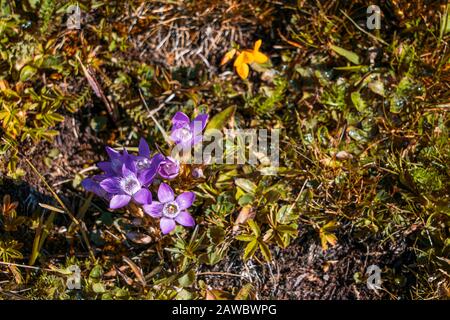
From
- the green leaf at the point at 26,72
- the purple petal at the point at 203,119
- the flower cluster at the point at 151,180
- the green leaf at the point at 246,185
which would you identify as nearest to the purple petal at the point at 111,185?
the flower cluster at the point at 151,180

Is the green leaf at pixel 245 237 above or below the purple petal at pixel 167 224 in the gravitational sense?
below

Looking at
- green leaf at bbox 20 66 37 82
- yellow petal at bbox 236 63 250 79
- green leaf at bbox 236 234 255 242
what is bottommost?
green leaf at bbox 236 234 255 242

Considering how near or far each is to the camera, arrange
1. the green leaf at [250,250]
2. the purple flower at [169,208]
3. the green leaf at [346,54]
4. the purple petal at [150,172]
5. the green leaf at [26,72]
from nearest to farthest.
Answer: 1. the purple petal at [150,172]
2. the purple flower at [169,208]
3. the green leaf at [250,250]
4. the green leaf at [26,72]
5. the green leaf at [346,54]

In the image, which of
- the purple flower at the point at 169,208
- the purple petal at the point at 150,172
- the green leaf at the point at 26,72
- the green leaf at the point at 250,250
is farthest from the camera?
the green leaf at the point at 26,72

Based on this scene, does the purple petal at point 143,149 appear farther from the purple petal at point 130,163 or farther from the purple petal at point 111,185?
the purple petal at point 111,185

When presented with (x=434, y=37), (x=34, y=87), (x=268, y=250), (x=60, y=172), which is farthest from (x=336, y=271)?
(x=34, y=87)

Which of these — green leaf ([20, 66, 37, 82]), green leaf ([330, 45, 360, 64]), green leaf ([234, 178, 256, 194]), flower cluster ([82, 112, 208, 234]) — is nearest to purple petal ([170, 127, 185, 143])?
flower cluster ([82, 112, 208, 234])

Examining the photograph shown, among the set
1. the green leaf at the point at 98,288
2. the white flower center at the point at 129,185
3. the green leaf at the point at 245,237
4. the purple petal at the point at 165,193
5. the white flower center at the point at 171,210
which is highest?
the white flower center at the point at 129,185

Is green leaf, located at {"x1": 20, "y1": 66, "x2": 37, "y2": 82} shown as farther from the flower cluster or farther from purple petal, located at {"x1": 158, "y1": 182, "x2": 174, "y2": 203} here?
purple petal, located at {"x1": 158, "y1": 182, "x2": 174, "y2": 203}
